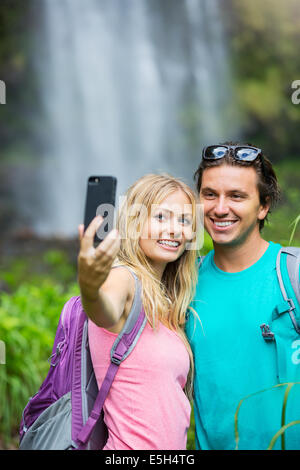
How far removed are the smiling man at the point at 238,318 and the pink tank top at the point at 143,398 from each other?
231 millimetres

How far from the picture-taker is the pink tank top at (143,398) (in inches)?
56.0

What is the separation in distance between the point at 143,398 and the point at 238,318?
0.45 meters

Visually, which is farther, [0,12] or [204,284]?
[0,12]

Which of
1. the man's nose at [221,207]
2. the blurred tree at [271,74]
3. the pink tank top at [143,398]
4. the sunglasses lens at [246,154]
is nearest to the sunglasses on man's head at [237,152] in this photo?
the sunglasses lens at [246,154]

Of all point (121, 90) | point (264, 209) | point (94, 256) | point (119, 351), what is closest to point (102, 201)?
point (94, 256)

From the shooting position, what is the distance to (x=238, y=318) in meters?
1.67

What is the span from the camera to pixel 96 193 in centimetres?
127

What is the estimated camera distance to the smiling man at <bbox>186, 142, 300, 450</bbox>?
1599 millimetres

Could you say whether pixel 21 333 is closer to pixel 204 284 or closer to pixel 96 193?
pixel 204 284

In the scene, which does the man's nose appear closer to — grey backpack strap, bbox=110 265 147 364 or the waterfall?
grey backpack strap, bbox=110 265 147 364

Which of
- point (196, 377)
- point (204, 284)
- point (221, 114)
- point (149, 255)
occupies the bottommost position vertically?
point (196, 377)

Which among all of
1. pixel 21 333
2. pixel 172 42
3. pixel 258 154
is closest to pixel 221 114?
pixel 172 42

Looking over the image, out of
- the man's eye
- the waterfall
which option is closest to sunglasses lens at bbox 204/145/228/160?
the man's eye
